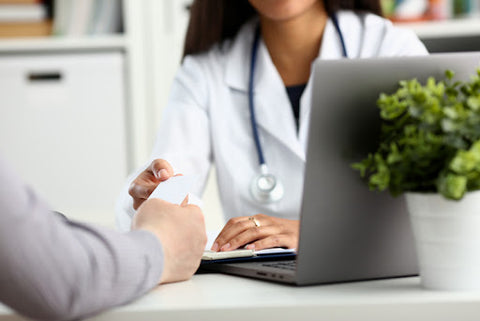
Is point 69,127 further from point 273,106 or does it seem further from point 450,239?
point 450,239

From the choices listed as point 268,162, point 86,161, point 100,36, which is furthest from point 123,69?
point 268,162

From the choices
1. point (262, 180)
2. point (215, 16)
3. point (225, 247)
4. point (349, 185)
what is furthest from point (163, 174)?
point (215, 16)

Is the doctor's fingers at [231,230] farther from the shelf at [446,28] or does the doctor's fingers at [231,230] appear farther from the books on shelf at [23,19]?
the books on shelf at [23,19]

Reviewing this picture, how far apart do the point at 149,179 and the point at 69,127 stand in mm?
1377

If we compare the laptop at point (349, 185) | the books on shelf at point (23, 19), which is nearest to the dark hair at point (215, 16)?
the books on shelf at point (23, 19)

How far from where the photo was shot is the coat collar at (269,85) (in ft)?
4.99

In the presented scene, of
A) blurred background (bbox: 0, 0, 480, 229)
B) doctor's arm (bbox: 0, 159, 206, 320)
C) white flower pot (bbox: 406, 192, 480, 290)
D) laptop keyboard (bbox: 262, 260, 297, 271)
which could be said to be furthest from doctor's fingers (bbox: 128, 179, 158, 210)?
blurred background (bbox: 0, 0, 480, 229)

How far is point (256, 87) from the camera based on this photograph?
1.60 meters

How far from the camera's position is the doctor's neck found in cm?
166

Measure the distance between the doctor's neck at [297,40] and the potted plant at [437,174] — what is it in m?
0.99

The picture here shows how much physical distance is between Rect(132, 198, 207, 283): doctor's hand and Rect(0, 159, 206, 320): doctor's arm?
3 centimetres

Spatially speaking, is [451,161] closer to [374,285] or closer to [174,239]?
[374,285]

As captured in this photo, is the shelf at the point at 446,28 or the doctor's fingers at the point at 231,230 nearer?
the doctor's fingers at the point at 231,230

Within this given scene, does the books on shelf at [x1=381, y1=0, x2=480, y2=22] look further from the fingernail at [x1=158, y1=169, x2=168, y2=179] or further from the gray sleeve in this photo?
the gray sleeve
